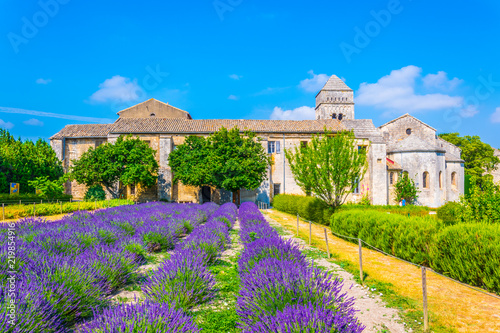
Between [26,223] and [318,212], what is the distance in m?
12.5

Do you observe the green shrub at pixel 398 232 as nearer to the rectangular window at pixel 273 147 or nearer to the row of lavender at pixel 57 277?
the row of lavender at pixel 57 277

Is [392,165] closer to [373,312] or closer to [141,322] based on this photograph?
[373,312]

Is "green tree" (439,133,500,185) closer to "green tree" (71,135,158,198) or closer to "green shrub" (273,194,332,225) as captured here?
"green shrub" (273,194,332,225)

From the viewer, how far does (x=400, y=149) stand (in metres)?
27.8

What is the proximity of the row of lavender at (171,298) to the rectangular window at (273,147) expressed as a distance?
22.1 m

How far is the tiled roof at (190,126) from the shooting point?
91.6 ft

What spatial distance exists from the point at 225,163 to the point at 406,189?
56.7ft

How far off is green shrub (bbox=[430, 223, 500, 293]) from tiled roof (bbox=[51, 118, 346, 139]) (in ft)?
74.1

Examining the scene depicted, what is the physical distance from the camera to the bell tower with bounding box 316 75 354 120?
45.8 metres

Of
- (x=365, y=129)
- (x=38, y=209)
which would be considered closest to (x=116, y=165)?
(x=38, y=209)

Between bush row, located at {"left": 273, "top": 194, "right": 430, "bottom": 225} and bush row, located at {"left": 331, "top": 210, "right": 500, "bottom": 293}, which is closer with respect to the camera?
bush row, located at {"left": 331, "top": 210, "right": 500, "bottom": 293}

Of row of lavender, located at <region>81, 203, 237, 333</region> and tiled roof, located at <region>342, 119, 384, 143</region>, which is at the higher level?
tiled roof, located at <region>342, 119, 384, 143</region>

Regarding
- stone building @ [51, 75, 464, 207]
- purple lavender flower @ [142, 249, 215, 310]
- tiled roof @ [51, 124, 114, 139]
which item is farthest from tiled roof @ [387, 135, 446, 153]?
tiled roof @ [51, 124, 114, 139]

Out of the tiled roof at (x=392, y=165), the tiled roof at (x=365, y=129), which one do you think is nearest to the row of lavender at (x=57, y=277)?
the tiled roof at (x=392, y=165)
